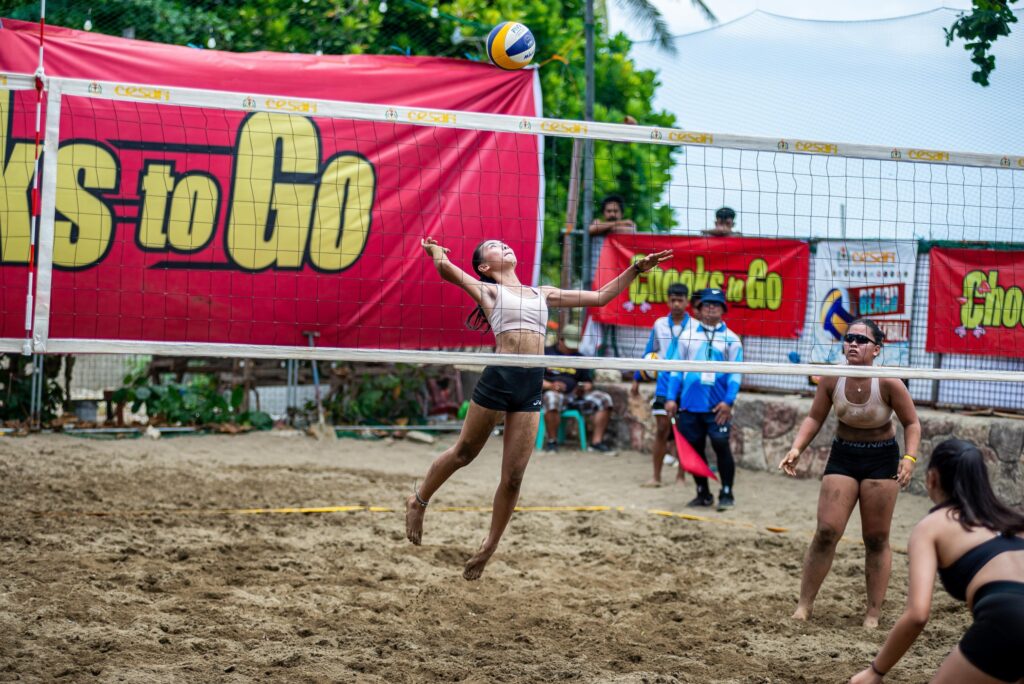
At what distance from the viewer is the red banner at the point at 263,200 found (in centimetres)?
917

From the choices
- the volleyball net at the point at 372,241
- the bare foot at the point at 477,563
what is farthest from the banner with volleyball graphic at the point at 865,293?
the bare foot at the point at 477,563

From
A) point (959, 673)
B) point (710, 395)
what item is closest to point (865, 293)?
point (710, 395)

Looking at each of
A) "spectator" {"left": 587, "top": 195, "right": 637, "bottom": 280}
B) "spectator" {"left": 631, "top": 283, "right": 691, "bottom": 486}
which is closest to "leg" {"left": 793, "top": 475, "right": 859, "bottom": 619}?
"spectator" {"left": 631, "top": 283, "right": 691, "bottom": 486}

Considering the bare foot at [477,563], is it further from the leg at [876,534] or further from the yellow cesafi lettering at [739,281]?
the yellow cesafi lettering at [739,281]

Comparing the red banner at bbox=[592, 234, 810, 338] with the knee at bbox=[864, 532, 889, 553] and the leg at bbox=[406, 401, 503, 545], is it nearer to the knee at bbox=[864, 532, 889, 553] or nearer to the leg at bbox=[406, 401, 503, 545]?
the knee at bbox=[864, 532, 889, 553]

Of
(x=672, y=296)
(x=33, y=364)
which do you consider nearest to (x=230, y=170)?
(x=33, y=364)

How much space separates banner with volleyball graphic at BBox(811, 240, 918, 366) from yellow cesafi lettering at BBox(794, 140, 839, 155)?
3742 mm

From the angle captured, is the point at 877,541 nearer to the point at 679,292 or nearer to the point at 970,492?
the point at 970,492

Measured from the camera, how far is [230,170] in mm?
9641

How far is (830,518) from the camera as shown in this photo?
17.4ft

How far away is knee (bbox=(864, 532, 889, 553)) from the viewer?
536 cm

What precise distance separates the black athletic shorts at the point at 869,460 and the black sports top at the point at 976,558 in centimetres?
198

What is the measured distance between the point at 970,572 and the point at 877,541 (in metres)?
2.18

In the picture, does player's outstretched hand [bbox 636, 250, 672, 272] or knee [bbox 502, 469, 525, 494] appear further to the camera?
knee [bbox 502, 469, 525, 494]
